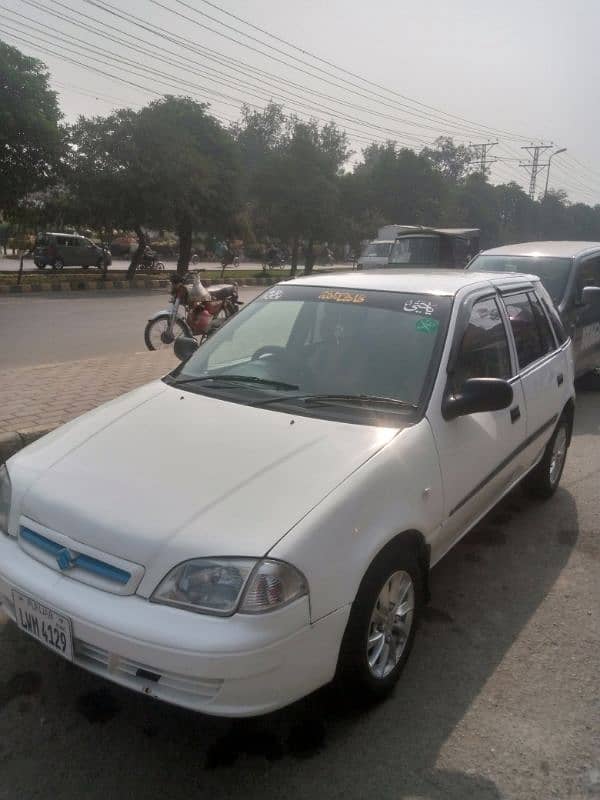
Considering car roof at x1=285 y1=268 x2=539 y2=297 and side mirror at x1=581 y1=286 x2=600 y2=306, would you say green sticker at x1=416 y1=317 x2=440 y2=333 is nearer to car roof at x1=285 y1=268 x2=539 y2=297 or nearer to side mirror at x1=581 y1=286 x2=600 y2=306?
car roof at x1=285 y1=268 x2=539 y2=297

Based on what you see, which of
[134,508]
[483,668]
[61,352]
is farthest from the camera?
[61,352]

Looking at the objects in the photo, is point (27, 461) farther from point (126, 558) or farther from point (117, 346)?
point (117, 346)

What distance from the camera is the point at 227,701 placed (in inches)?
82.5

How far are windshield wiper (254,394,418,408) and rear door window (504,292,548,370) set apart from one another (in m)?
1.30

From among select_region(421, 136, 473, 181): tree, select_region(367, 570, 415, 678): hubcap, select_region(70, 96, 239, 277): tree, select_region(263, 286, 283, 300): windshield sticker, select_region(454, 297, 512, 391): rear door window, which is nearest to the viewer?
select_region(367, 570, 415, 678): hubcap

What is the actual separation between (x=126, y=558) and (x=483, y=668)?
164 cm

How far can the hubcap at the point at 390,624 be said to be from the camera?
8.38 feet

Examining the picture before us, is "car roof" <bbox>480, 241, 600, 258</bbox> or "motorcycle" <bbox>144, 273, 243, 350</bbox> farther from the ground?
"car roof" <bbox>480, 241, 600, 258</bbox>

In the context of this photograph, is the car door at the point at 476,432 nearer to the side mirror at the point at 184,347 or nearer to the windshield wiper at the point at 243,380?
the windshield wiper at the point at 243,380

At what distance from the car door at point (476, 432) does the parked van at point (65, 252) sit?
28.5m

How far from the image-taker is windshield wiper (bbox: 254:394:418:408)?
2.97 metres

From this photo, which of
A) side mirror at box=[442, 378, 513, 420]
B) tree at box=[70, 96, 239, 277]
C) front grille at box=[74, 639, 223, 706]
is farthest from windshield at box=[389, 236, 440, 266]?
front grille at box=[74, 639, 223, 706]

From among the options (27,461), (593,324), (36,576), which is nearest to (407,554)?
(36,576)

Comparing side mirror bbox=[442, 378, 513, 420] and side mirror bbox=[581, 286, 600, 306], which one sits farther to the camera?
side mirror bbox=[581, 286, 600, 306]
